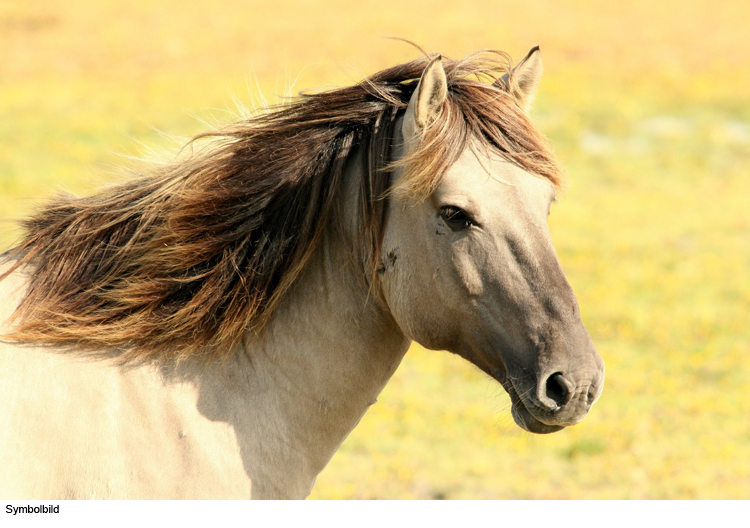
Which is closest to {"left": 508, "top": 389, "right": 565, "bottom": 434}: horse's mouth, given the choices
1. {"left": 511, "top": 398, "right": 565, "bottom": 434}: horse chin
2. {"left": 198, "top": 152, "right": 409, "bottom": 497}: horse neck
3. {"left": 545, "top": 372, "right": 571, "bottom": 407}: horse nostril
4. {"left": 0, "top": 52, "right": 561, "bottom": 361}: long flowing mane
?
{"left": 511, "top": 398, "right": 565, "bottom": 434}: horse chin

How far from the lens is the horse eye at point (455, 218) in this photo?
7.63 feet

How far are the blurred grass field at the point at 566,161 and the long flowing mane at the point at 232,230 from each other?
36cm

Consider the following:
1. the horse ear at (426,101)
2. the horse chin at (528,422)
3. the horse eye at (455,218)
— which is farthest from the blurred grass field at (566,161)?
the horse chin at (528,422)

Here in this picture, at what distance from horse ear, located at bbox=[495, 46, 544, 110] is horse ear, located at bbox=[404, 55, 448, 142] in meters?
0.38

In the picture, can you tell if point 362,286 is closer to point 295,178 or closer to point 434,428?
point 295,178

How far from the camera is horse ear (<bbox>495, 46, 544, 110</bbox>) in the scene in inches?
105

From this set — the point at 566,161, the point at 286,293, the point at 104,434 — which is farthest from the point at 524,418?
the point at 566,161

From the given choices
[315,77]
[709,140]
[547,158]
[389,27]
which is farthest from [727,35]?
[547,158]

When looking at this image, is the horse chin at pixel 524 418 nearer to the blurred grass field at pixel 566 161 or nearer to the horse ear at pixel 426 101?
the horse ear at pixel 426 101

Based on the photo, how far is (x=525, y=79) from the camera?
276cm

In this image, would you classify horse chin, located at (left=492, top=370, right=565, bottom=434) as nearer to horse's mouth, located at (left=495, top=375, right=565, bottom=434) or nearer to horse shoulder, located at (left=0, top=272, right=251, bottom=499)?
horse's mouth, located at (left=495, top=375, right=565, bottom=434)

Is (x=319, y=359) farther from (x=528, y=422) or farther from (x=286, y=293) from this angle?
(x=528, y=422)

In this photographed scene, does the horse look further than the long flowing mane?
No

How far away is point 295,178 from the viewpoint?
2545mm
